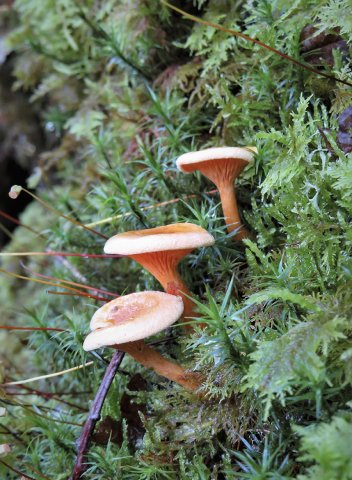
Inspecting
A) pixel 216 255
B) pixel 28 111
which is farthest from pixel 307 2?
pixel 28 111

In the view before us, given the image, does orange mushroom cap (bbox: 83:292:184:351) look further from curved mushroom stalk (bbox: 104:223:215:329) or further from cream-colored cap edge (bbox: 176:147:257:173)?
cream-colored cap edge (bbox: 176:147:257:173)

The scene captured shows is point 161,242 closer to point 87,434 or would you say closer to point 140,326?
point 140,326

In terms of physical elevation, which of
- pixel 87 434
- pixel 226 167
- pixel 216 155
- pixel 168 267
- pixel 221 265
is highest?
pixel 216 155

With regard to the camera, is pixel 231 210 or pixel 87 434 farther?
pixel 231 210

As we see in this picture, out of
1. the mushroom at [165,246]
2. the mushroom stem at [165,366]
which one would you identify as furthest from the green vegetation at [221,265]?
the mushroom at [165,246]

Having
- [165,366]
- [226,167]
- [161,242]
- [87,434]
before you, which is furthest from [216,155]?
[87,434]

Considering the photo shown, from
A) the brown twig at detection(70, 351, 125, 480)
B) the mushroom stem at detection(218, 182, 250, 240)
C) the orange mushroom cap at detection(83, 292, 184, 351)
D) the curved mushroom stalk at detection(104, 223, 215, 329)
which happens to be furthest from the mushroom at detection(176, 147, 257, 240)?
the brown twig at detection(70, 351, 125, 480)

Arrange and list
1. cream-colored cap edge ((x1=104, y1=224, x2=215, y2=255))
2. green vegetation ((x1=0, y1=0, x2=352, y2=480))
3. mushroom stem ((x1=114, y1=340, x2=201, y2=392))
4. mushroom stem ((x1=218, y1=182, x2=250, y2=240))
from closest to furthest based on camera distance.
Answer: green vegetation ((x1=0, y1=0, x2=352, y2=480)) < cream-colored cap edge ((x1=104, y1=224, x2=215, y2=255)) < mushroom stem ((x1=114, y1=340, x2=201, y2=392)) < mushroom stem ((x1=218, y1=182, x2=250, y2=240))
